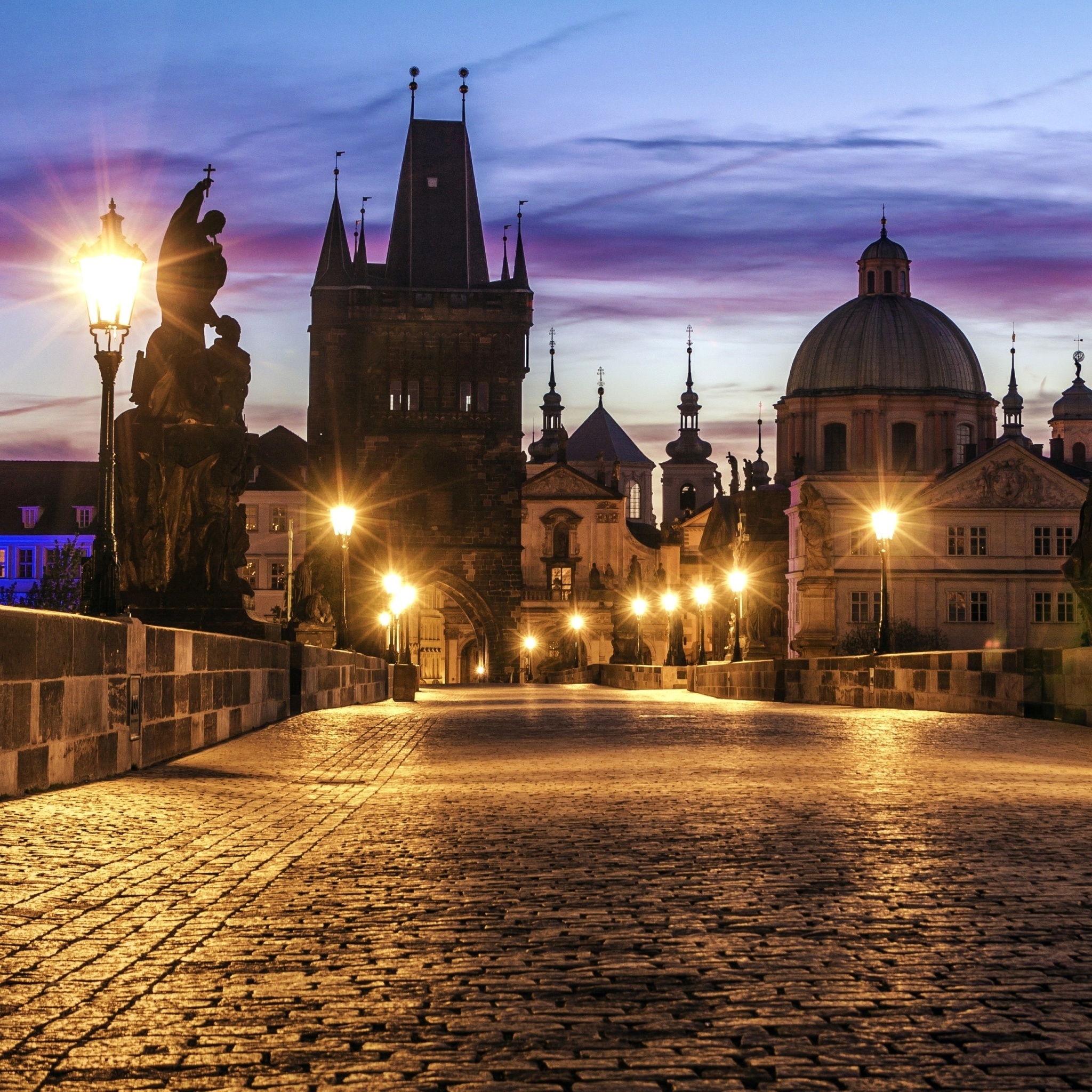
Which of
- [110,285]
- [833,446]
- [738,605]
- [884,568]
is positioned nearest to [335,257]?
[833,446]

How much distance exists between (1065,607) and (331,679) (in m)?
79.2

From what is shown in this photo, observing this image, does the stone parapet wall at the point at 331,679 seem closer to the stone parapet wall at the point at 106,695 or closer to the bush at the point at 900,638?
the stone parapet wall at the point at 106,695

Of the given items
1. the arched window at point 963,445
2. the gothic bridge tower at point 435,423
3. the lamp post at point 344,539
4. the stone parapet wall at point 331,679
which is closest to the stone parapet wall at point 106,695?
the stone parapet wall at point 331,679

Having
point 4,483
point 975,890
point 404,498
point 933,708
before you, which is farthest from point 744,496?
point 975,890

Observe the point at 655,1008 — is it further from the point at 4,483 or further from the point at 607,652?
the point at 4,483

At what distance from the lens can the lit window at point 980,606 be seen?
323 feet

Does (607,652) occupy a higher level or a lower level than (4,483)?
lower

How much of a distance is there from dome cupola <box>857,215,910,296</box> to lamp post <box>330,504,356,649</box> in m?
84.3

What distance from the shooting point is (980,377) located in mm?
111375

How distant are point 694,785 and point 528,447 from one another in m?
167

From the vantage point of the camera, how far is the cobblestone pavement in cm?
421

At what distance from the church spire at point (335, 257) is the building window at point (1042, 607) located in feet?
131

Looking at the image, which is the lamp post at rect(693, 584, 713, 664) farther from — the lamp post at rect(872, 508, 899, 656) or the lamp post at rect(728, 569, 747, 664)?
the lamp post at rect(872, 508, 899, 656)

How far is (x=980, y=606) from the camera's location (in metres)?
98.6
